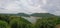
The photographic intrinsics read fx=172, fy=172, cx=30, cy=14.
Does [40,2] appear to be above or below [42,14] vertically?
above

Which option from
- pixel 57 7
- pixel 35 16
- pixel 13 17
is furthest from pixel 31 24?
pixel 57 7

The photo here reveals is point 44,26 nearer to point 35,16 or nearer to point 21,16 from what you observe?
point 35,16

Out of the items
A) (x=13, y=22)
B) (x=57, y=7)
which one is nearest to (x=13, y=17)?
(x=13, y=22)

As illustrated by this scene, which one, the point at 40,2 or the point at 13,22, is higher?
the point at 40,2

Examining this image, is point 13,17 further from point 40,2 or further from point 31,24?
point 40,2

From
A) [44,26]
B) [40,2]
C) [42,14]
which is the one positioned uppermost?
[40,2]
